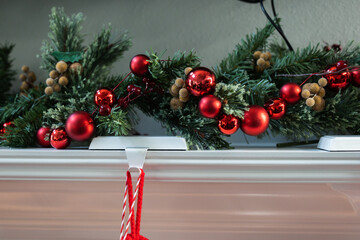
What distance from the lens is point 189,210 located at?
51cm

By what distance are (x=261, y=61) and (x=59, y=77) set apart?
1.37ft

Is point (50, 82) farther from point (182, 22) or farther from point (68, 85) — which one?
point (182, 22)

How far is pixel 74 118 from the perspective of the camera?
461 millimetres

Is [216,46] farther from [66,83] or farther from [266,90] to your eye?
[66,83]

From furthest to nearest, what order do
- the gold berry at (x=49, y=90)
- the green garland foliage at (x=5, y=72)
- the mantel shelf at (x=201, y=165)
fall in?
the green garland foliage at (x=5, y=72), the gold berry at (x=49, y=90), the mantel shelf at (x=201, y=165)

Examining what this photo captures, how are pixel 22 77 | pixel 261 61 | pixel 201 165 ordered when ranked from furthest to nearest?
pixel 22 77 → pixel 261 61 → pixel 201 165

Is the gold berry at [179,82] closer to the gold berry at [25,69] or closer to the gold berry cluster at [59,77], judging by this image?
the gold berry cluster at [59,77]

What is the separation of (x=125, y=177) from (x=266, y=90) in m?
0.30

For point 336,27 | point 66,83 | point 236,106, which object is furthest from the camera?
point 336,27

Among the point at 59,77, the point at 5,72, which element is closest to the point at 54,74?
the point at 59,77

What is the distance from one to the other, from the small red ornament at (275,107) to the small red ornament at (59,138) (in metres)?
0.36

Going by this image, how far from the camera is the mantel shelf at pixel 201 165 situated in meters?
0.43

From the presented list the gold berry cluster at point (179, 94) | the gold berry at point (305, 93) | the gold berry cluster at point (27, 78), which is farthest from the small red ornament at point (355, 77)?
the gold berry cluster at point (27, 78)

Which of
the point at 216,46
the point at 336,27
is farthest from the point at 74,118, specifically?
the point at 336,27
